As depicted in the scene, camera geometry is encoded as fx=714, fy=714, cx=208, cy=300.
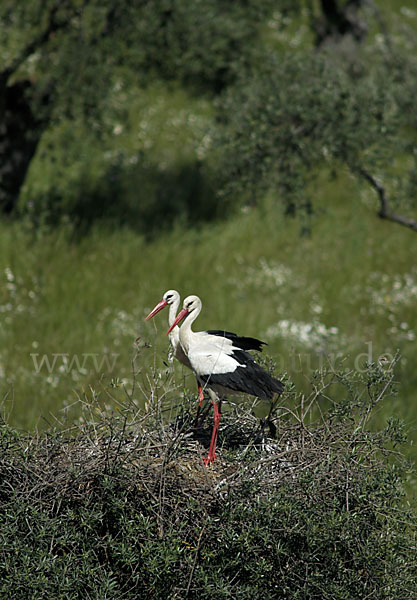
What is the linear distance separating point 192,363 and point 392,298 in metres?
9.17

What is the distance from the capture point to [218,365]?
5395 millimetres

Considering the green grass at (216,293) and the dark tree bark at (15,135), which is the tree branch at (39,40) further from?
the green grass at (216,293)

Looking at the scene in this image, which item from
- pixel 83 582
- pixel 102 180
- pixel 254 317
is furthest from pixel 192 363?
pixel 102 180

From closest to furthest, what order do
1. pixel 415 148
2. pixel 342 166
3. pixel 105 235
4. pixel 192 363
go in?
pixel 192 363
pixel 342 166
pixel 415 148
pixel 105 235

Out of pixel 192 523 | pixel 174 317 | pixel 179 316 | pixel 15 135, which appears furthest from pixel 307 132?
pixel 15 135

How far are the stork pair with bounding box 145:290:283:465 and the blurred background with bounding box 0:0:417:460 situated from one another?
309 centimetres

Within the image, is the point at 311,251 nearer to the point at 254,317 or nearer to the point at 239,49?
the point at 254,317

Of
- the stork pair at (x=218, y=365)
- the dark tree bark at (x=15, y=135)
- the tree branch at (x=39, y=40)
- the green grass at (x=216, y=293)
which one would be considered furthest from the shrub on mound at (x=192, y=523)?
the dark tree bark at (x=15, y=135)

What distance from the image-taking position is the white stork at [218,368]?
5.37m

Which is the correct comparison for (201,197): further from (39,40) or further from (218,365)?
(218,365)

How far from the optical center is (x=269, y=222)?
54.2ft

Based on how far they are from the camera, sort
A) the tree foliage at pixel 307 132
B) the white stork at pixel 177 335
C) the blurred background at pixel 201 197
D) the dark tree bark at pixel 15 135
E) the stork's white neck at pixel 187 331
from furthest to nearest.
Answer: the dark tree bark at pixel 15 135
the blurred background at pixel 201 197
the tree foliage at pixel 307 132
the white stork at pixel 177 335
the stork's white neck at pixel 187 331

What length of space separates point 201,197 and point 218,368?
12312 millimetres

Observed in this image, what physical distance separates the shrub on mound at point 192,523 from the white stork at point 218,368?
1.43 ft
